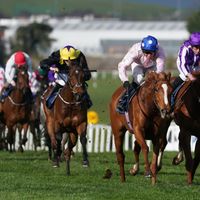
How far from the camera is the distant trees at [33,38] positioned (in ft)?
306

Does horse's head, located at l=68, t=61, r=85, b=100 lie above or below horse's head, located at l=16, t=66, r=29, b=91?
below

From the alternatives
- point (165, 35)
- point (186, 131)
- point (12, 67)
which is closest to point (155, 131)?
point (186, 131)

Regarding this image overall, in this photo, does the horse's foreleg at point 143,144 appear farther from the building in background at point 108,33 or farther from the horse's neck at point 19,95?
the building in background at point 108,33

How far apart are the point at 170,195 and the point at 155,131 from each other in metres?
1.97

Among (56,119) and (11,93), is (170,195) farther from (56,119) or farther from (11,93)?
(11,93)

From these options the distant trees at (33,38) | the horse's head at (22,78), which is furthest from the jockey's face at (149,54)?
the distant trees at (33,38)

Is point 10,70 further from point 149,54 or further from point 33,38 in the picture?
point 33,38

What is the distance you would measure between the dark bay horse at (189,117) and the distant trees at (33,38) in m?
75.9

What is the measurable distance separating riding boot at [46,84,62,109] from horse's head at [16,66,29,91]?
5007mm

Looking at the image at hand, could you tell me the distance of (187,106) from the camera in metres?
16.4

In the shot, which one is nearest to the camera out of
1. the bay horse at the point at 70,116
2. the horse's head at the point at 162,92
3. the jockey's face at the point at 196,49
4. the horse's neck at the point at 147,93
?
the horse's head at the point at 162,92

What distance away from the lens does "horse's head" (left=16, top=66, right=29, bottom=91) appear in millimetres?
24766

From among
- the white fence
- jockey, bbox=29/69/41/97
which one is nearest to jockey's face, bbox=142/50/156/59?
the white fence

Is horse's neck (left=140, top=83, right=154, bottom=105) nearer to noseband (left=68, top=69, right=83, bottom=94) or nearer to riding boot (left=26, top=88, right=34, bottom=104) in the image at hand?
noseband (left=68, top=69, right=83, bottom=94)
